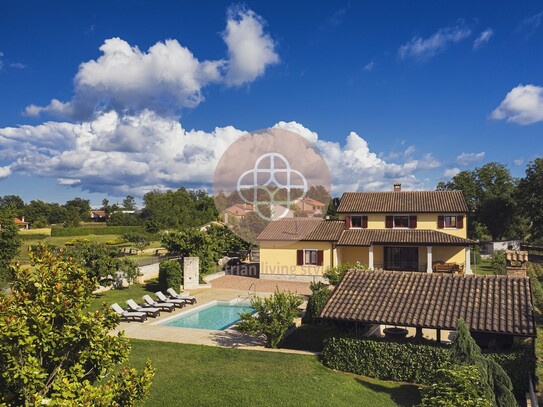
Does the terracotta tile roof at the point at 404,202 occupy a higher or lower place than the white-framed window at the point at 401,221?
higher

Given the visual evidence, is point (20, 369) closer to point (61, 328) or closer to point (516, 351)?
point (61, 328)

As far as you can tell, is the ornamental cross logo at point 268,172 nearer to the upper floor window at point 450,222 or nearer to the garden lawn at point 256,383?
the garden lawn at point 256,383

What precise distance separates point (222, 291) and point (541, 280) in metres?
22.2

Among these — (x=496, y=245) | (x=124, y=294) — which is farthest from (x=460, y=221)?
(x=496, y=245)

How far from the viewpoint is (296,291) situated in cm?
2628

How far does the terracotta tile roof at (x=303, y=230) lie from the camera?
30847mm

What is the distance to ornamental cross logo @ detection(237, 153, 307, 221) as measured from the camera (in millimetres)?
20906

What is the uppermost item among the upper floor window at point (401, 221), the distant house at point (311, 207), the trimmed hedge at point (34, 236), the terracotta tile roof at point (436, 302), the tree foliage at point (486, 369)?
the distant house at point (311, 207)

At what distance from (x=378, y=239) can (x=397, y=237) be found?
1500 millimetres

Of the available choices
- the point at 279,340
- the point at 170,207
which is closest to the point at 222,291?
the point at 279,340

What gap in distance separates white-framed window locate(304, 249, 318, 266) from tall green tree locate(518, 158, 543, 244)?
34429 millimetres

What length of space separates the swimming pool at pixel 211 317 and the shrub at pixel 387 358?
7.73 meters

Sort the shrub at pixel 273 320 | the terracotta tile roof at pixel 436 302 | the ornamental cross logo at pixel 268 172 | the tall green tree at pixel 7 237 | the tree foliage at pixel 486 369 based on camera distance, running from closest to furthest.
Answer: the tree foliage at pixel 486 369 < the terracotta tile roof at pixel 436 302 < the shrub at pixel 273 320 < the ornamental cross logo at pixel 268 172 < the tall green tree at pixel 7 237

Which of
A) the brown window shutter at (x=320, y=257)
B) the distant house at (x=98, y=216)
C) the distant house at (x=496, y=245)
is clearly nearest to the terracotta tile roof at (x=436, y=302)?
the brown window shutter at (x=320, y=257)
